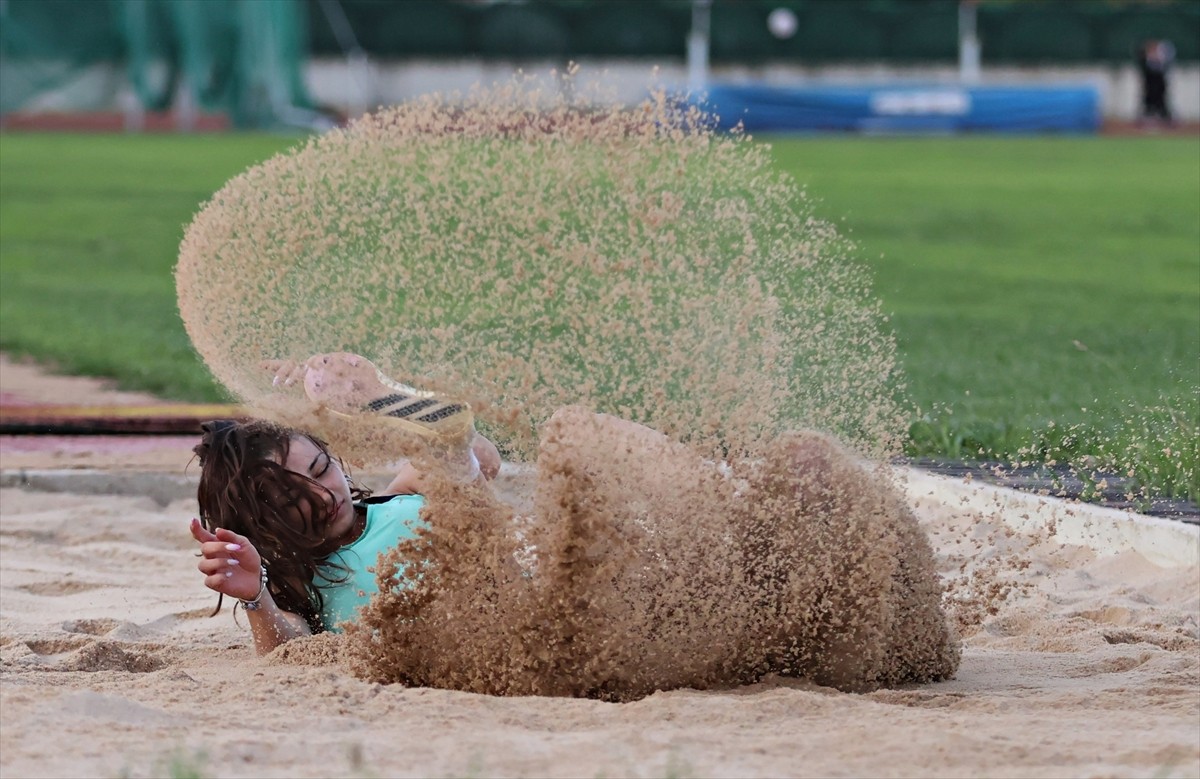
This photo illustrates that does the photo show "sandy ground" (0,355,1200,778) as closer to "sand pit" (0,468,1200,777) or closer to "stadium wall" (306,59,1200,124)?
"sand pit" (0,468,1200,777)

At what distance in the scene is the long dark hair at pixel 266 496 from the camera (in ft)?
12.9

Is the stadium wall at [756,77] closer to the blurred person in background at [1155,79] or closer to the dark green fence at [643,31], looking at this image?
the dark green fence at [643,31]

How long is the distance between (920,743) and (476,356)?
4.82 ft

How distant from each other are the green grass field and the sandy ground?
3.45 ft

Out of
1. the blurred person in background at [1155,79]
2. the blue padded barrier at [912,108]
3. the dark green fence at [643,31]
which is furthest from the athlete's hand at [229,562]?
the blurred person in background at [1155,79]

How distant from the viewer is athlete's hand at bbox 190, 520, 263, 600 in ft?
12.4

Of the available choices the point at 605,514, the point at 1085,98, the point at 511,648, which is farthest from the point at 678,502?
the point at 1085,98

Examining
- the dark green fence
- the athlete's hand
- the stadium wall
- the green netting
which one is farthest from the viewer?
the dark green fence

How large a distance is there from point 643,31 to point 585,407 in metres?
34.7

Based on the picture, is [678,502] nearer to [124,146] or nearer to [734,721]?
[734,721]

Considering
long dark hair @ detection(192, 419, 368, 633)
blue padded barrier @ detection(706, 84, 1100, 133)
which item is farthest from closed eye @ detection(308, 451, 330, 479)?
blue padded barrier @ detection(706, 84, 1100, 133)

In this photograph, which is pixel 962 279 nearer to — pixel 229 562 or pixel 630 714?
pixel 229 562

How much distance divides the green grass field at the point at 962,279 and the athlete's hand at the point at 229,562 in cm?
214

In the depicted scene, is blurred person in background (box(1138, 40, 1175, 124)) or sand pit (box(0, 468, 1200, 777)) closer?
sand pit (box(0, 468, 1200, 777))
